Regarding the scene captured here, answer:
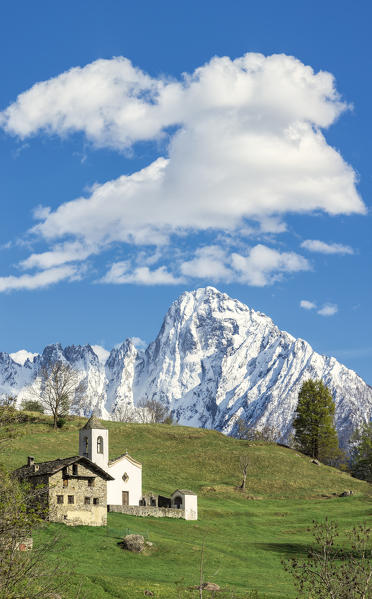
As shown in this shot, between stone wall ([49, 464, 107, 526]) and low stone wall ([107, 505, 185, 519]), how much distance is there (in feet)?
25.8

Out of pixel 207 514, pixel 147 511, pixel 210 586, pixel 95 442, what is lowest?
pixel 210 586

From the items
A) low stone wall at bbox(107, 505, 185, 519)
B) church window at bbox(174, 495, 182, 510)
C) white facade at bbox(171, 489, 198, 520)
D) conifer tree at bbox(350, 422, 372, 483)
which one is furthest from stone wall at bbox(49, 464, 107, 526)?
conifer tree at bbox(350, 422, 372, 483)

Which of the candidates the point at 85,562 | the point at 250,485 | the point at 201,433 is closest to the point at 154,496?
the point at 250,485

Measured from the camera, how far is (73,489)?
66875 mm

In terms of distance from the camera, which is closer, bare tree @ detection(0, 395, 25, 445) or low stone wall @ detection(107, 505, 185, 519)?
bare tree @ detection(0, 395, 25, 445)

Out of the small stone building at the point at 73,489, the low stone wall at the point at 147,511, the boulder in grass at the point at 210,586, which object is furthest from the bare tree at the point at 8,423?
the low stone wall at the point at 147,511

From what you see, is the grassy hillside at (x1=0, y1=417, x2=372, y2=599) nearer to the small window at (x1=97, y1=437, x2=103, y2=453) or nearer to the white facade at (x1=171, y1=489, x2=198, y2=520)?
the white facade at (x1=171, y1=489, x2=198, y2=520)

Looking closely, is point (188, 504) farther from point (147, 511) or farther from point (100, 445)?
point (100, 445)

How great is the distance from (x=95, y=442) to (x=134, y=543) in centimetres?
2190

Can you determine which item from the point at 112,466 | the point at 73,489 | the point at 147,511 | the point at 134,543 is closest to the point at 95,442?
the point at 112,466

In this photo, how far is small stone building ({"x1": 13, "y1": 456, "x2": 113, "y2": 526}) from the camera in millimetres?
64938

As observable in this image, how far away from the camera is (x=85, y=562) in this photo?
50.8 metres

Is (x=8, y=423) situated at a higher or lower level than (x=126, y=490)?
higher

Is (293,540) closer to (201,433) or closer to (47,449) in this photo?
(47,449)
